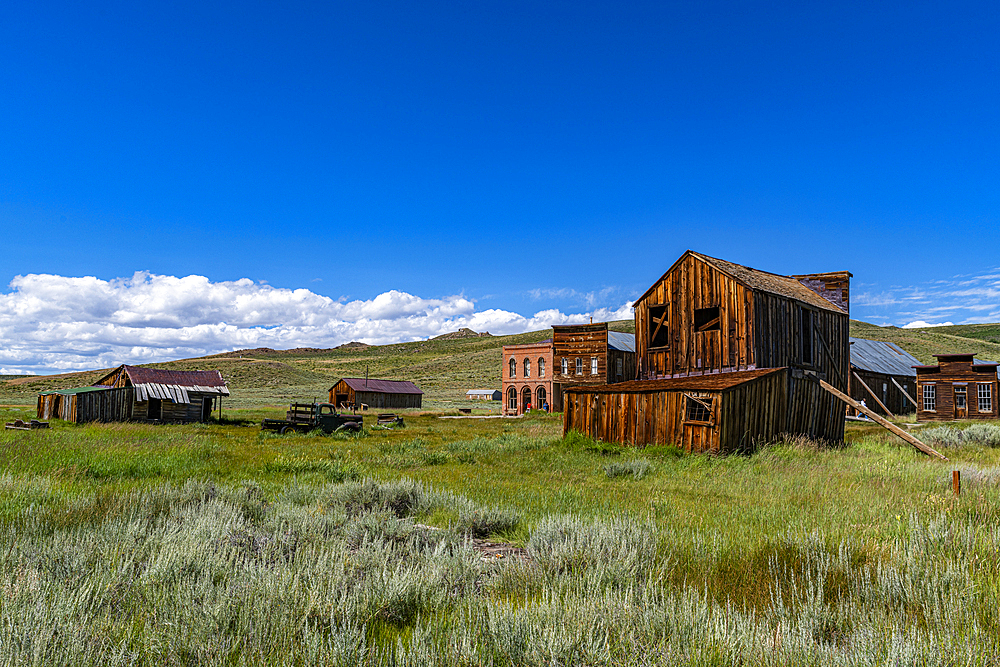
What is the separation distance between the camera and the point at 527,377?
48750mm

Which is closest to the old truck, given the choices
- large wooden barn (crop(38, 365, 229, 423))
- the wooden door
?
large wooden barn (crop(38, 365, 229, 423))

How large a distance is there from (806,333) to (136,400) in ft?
113

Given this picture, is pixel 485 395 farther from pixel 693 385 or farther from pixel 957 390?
pixel 693 385

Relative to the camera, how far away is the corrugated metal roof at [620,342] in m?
44.7

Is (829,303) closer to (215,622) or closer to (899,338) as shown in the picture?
(215,622)

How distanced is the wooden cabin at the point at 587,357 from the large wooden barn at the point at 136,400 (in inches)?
985

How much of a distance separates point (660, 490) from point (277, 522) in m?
6.54

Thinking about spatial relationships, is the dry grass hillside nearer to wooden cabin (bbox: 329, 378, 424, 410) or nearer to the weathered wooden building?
wooden cabin (bbox: 329, 378, 424, 410)

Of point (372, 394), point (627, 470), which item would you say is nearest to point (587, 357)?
point (372, 394)

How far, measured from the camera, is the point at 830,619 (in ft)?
12.5

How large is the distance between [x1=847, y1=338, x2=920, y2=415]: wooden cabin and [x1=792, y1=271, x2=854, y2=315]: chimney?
62.0 ft

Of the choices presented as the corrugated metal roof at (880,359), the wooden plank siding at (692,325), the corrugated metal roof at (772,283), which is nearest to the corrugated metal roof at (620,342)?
the corrugated metal roof at (880,359)

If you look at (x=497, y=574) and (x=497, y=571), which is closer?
(x=497, y=574)

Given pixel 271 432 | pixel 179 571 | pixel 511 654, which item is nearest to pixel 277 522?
pixel 179 571
